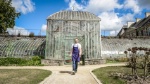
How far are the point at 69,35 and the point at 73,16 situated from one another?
246cm

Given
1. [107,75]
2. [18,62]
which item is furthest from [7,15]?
[107,75]

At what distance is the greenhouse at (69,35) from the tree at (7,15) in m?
17.9

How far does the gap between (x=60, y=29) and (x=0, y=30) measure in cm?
2045

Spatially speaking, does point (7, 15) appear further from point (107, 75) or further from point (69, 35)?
point (107, 75)

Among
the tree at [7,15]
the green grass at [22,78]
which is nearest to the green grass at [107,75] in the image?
the green grass at [22,78]

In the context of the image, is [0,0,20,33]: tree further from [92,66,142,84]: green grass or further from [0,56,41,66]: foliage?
[92,66,142,84]: green grass

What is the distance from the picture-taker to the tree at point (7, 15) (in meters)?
35.8

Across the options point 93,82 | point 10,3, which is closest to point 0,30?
point 10,3

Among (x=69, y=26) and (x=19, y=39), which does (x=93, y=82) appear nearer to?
(x=69, y=26)

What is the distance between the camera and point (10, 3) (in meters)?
39.0

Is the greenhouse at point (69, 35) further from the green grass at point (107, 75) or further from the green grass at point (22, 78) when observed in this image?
the green grass at point (22, 78)

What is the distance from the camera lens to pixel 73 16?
21766mm

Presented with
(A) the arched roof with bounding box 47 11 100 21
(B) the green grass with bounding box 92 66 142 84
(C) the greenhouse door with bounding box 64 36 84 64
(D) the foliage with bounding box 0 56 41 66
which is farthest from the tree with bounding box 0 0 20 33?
(B) the green grass with bounding box 92 66 142 84

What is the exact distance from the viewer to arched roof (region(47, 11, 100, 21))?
21341 millimetres
